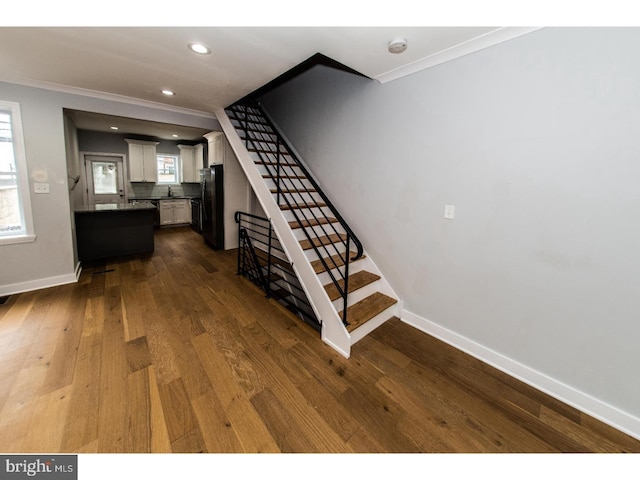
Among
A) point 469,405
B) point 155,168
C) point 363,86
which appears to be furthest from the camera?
point 155,168

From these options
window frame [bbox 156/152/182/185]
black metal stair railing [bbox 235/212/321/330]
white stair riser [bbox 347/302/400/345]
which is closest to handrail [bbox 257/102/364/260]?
white stair riser [bbox 347/302/400/345]

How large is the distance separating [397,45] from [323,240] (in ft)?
6.06

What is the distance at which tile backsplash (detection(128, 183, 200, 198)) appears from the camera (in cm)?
686

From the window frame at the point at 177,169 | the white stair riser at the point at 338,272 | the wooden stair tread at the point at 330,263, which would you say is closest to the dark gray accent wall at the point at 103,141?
the window frame at the point at 177,169

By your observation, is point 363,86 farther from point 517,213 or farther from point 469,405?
point 469,405

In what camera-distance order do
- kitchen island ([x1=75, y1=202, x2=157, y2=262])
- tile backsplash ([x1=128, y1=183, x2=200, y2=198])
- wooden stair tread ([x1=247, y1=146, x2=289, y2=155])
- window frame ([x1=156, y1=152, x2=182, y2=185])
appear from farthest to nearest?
1. window frame ([x1=156, y1=152, x2=182, y2=185])
2. tile backsplash ([x1=128, y1=183, x2=200, y2=198])
3. kitchen island ([x1=75, y1=202, x2=157, y2=262])
4. wooden stair tread ([x1=247, y1=146, x2=289, y2=155])

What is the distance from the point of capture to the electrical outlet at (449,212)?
2.20m

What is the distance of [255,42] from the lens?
1.91m

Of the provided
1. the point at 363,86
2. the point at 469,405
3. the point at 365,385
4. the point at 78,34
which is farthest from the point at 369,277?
the point at 78,34

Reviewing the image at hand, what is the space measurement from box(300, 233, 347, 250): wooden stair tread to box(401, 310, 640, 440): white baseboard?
1.21m

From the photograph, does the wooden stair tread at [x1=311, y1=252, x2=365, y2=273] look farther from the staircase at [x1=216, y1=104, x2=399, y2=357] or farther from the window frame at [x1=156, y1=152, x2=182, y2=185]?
the window frame at [x1=156, y1=152, x2=182, y2=185]

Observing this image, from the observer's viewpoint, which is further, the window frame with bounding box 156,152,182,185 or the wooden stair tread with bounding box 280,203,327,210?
the window frame with bounding box 156,152,182,185

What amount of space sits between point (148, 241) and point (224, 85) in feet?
10.7
